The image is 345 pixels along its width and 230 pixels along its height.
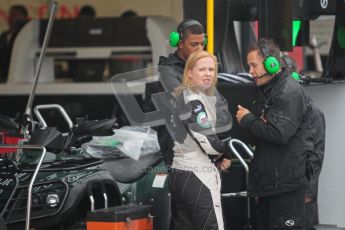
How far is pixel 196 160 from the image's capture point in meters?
5.50

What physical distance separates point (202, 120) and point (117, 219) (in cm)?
86

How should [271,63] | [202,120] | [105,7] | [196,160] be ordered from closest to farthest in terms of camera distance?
1. [202,120]
2. [196,160]
3. [271,63]
4. [105,7]

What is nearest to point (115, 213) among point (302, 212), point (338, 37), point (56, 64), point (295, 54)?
point (302, 212)

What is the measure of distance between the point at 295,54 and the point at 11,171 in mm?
9675

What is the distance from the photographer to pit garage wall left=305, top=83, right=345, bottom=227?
6566 millimetres

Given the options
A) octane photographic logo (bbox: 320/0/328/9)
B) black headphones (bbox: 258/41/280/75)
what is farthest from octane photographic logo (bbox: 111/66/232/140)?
octane photographic logo (bbox: 320/0/328/9)

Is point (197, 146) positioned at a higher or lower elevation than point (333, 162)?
higher

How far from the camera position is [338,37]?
6.91 metres

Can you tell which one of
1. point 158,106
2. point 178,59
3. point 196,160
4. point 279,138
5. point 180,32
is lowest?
point 196,160

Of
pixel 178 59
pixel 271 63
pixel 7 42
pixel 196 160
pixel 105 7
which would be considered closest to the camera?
pixel 196 160

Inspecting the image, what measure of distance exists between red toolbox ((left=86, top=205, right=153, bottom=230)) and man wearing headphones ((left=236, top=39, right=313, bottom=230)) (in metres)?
0.78

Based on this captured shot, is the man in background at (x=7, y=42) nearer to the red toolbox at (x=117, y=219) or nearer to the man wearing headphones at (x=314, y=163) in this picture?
the red toolbox at (x=117, y=219)

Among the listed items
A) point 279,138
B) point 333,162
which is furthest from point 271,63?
point 333,162

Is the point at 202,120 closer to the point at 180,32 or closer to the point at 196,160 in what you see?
the point at 196,160
